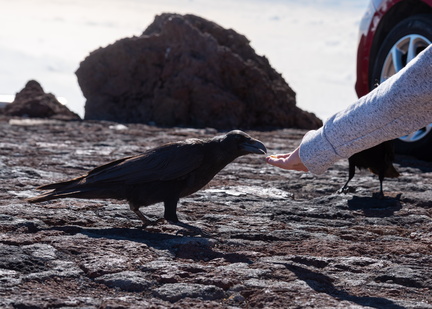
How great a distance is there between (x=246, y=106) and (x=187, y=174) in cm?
658

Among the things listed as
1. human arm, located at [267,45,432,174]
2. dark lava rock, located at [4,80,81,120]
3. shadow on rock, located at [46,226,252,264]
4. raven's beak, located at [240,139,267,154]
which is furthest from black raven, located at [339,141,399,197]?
dark lava rock, located at [4,80,81,120]

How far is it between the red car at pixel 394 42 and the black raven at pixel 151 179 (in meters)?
3.41

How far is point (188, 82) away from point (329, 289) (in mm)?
7612

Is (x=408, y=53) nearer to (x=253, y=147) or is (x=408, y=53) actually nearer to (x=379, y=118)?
(x=253, y=147)

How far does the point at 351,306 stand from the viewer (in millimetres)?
2900

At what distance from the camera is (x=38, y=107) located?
1139cm

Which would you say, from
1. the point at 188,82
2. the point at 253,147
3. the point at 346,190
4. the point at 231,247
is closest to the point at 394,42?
the point at 346,190

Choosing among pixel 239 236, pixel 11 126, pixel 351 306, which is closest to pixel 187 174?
pixel 239 236

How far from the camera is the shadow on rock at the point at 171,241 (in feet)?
11.9

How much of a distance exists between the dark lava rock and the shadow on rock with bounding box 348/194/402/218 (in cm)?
647

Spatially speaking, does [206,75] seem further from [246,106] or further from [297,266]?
[297,266]

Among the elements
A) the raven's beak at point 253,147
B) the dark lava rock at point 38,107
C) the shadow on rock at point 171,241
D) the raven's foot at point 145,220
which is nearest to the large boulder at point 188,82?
the dark lava rock at point 38,107

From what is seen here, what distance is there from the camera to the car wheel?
727cm

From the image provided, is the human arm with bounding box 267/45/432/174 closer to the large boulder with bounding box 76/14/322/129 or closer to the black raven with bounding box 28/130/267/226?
the black raven with bounding box 28/130/267/226
